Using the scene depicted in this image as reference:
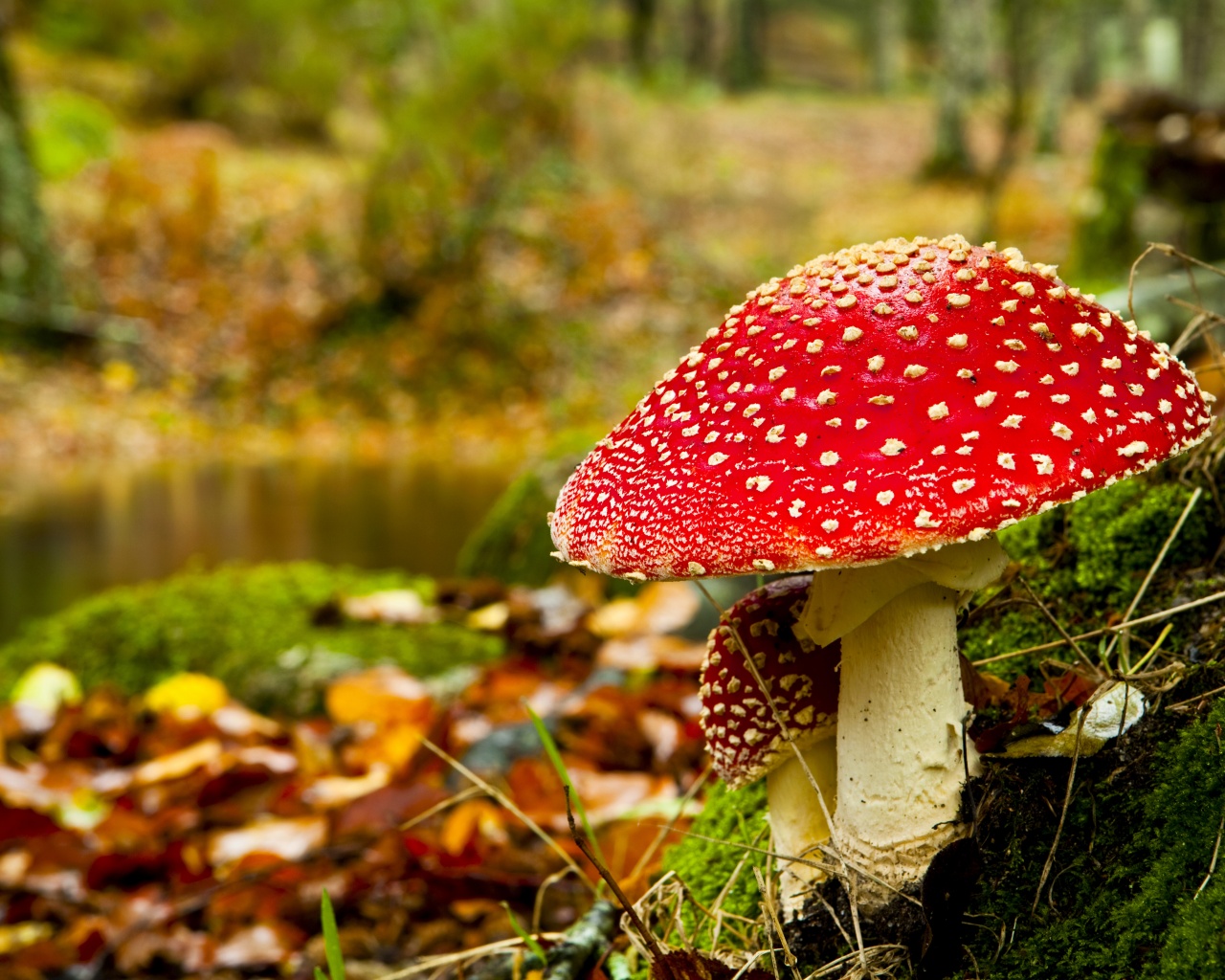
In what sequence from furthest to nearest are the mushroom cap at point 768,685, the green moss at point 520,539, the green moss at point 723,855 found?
the green moss at point 520,539
the green moss at point 723,855
the mushroom cap at point 768,685

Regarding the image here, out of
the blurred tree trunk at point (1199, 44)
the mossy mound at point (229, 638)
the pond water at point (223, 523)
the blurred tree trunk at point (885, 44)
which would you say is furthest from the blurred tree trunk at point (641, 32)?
the mossy mound at point (229, 638)

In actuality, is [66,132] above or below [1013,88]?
below

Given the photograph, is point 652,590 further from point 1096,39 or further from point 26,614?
point 1096,39

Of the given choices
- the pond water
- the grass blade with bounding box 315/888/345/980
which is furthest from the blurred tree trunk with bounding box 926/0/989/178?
the grass blade with bounding box 315/888/345/980

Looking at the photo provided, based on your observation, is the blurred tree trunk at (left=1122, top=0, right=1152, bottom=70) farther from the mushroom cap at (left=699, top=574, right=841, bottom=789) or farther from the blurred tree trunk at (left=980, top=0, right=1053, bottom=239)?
the mushroom cap at (left=699, top=574, right=841, bottom=789)

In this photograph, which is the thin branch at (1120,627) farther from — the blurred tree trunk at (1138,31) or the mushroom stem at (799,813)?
the blurred tree trunk at (1138,31)

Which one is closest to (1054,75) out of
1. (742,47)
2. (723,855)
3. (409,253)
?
(409,253)

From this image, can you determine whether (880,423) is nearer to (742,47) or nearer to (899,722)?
(899,722)

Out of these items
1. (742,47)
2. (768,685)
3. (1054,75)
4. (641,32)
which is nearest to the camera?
(768,685)
